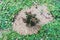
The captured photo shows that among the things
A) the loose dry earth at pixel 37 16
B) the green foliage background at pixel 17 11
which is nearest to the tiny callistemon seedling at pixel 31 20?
the loose dry earth at pixel 37 16

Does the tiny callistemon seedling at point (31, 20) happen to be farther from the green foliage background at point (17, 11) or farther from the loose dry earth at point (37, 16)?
the green foliage background at point (17, 11)

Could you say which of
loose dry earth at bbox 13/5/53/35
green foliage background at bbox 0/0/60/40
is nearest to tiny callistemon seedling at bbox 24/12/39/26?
loose dry earth at bbox 13/5/53/35

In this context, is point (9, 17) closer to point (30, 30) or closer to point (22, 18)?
point (22, 18)

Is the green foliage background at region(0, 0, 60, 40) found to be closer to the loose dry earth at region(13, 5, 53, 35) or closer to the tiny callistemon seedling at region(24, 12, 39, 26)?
the loose dry earth at region(13, 5, 53, 35)

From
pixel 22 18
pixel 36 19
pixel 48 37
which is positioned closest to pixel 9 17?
pixel 22 18

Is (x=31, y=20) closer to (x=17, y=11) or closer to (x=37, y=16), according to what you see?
(x=37, y=16)

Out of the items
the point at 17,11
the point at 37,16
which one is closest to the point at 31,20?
the point at 37,16
